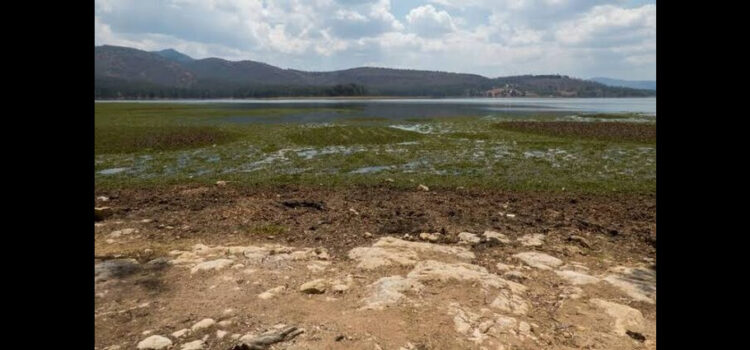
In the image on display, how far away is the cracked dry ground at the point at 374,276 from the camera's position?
21.2 feet

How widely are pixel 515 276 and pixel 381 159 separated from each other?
19220 mm

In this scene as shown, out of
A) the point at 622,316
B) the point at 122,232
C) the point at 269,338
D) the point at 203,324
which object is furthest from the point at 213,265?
the point at 622,316

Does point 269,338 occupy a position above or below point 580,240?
below

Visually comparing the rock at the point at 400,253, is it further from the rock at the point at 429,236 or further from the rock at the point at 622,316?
the rock at the point at 622,316

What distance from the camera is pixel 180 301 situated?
24.6ft

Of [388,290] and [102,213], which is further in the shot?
[102,213]

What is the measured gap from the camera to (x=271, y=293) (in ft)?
25.7

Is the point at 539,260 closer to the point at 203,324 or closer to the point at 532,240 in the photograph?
the point at 532,240

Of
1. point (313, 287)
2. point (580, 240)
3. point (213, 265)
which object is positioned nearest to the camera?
point (313, 287)
